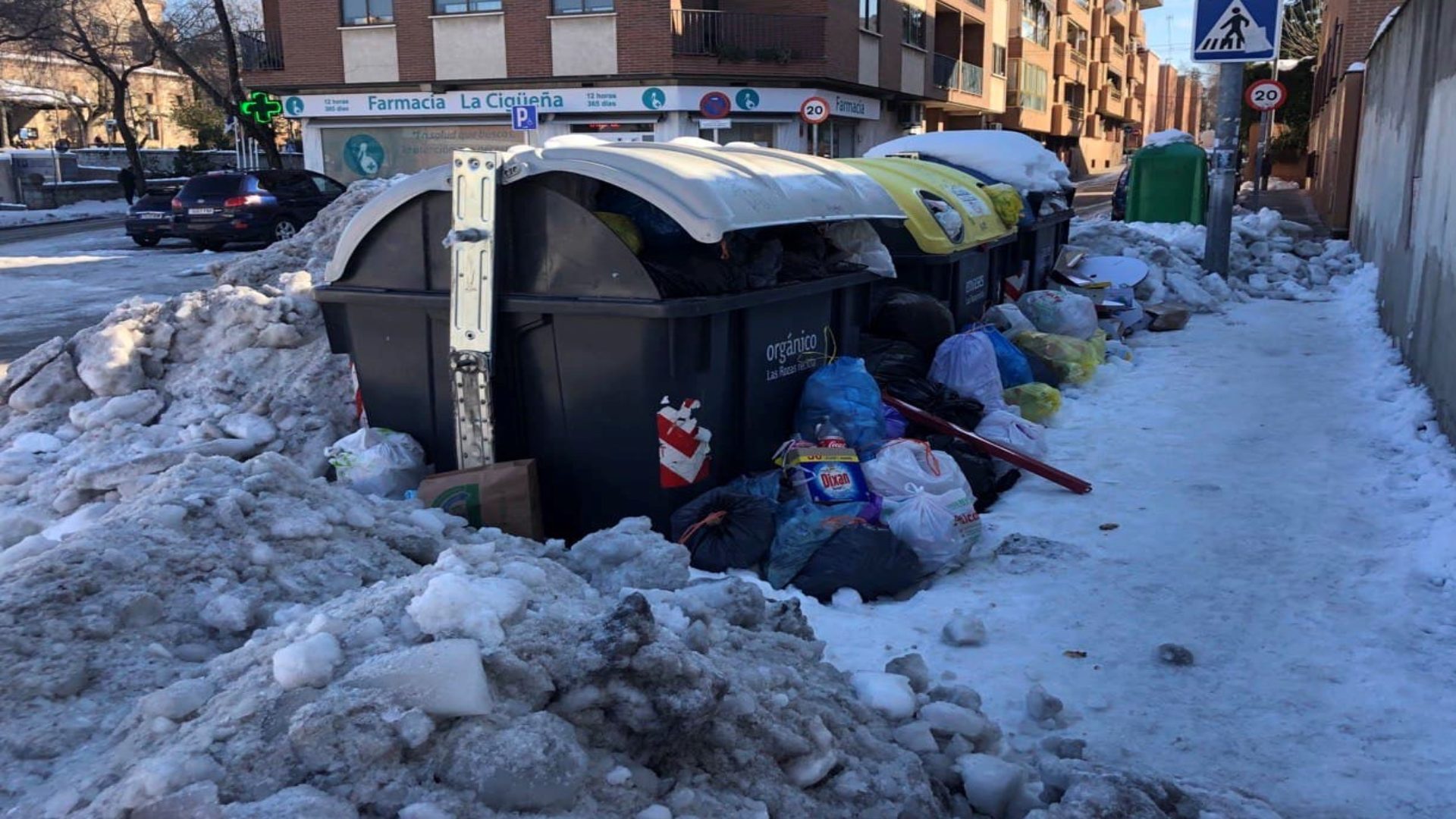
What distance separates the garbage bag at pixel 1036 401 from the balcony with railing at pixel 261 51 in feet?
96.6

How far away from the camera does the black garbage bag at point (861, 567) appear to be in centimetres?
442

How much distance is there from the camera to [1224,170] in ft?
→ 43.7

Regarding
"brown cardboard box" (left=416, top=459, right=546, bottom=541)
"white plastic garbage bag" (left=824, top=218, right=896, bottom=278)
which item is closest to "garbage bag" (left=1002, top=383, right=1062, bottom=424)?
"white plastic garbage bag" (left=824, top=218, right=896, bottom=278)

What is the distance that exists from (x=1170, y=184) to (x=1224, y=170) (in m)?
3.70

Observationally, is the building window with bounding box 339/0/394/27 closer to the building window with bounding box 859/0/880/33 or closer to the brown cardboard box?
→ the building window with bounding box 859/0/880/33

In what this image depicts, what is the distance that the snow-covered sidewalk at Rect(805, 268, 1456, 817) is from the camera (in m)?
3.32

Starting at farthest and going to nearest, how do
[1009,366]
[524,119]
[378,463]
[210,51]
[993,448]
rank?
[210,51], [524,119], [1009,366], [993,448], [378,463]

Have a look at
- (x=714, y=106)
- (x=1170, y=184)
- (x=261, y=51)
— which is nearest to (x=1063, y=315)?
(x=1170, y=184)

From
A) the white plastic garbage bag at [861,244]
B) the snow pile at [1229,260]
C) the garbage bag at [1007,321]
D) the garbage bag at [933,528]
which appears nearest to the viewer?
the garbage bag at [933,528]

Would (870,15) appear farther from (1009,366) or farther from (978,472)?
(978,472)

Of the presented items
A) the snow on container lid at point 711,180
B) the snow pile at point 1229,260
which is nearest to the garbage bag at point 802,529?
the snow on container lid at point 711,180

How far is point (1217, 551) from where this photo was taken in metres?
4.89

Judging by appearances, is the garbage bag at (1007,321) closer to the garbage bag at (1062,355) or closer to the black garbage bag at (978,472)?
the garbage bag at (1062,355)

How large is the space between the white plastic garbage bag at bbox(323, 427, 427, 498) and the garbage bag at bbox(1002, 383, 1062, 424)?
3570mm
